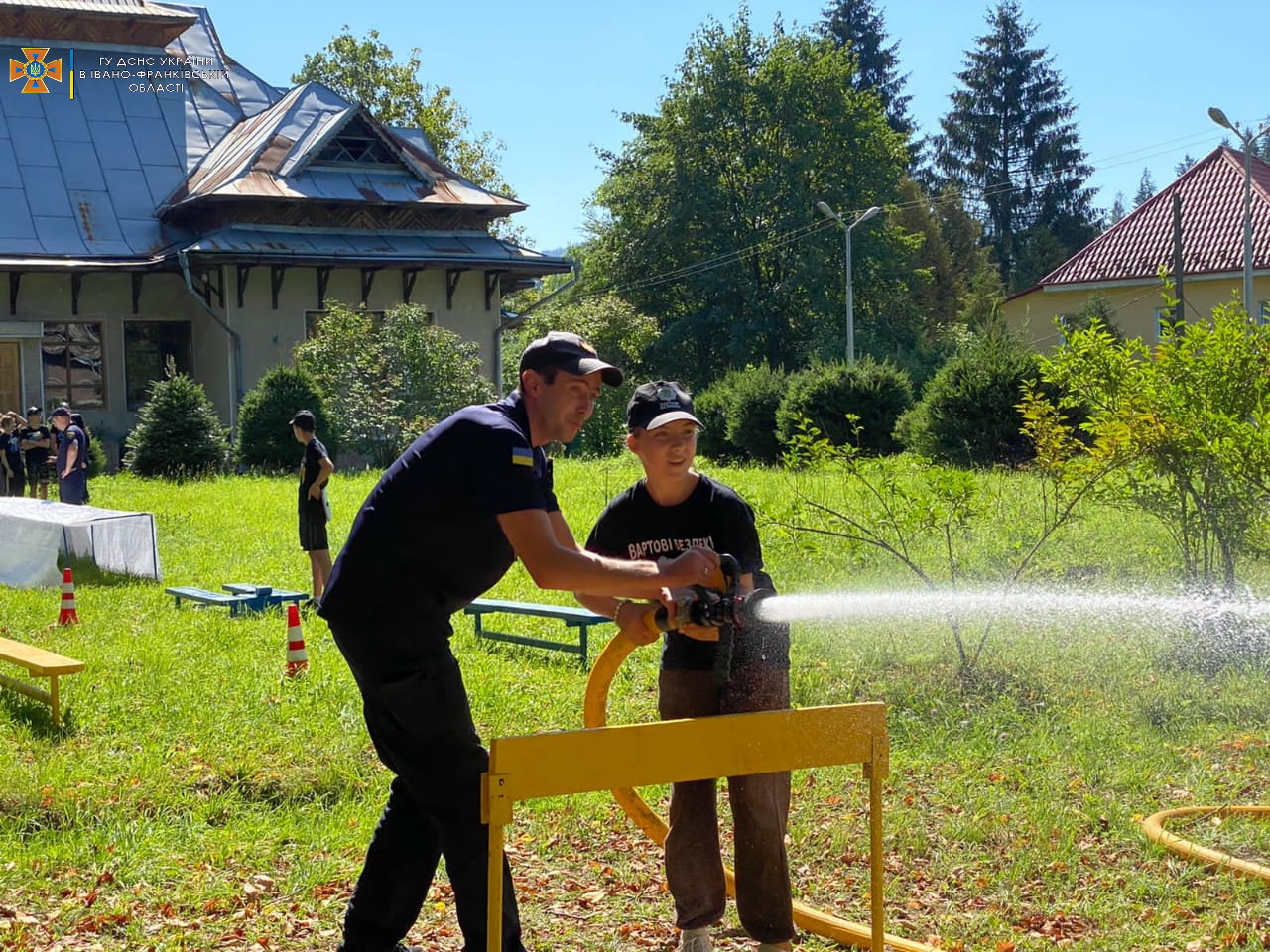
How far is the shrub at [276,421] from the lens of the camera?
24.4m

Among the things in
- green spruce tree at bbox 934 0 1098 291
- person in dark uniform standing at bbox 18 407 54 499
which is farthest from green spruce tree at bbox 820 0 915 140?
person in dark uniform standing at bbox 18 407 54 499

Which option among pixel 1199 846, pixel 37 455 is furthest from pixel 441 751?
pixel 37 455

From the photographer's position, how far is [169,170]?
3019 centimetres

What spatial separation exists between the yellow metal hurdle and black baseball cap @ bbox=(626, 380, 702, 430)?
1091 mm

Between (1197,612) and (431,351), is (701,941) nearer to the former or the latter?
(1197,612)

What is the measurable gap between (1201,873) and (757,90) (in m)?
45.8

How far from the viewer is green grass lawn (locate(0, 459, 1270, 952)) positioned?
4.79 meters

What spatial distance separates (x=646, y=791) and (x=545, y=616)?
3.07m

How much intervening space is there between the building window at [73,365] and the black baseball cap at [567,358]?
27010 millimetres

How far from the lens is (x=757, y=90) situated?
48156mm

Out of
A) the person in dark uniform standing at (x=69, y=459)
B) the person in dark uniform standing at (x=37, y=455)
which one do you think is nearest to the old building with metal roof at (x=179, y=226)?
the person in dark uniform standing at (x=37, y=455)

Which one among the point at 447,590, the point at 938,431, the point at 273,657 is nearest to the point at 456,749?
the point at 447,590

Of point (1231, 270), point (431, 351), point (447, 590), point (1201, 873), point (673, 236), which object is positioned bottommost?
point (1201, 873)

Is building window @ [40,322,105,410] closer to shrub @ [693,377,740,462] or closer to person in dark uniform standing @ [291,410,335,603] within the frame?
shrub @ [693,377,740,462]
